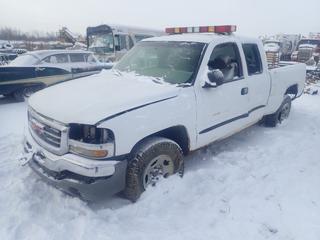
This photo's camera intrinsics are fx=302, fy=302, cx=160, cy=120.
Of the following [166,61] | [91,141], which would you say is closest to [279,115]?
[166,61]

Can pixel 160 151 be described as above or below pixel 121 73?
below

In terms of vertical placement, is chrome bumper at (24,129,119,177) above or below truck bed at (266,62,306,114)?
below

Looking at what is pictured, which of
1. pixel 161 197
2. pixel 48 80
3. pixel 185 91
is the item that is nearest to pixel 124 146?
pixel 161 197

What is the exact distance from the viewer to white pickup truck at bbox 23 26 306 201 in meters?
2.94

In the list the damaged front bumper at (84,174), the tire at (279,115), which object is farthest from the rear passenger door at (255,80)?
the damaged front bumper at (84,174)

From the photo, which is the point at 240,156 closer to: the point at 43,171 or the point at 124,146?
the point at 124,146

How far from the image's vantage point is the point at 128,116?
9.87 feet

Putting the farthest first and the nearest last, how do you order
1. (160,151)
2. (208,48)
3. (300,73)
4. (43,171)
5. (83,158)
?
(300,73)
(208,48)
(160,151)
(43,171)
(83,158)

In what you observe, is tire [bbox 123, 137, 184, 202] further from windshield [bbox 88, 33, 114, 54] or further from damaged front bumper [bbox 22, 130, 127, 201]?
windshield [bbox 88, 33, 114, 54]

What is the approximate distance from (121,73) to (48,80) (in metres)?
5.38

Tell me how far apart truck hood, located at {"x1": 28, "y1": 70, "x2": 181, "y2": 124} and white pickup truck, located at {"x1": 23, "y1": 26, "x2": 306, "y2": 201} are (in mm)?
11

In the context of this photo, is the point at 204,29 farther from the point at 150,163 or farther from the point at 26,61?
the point at 26,61

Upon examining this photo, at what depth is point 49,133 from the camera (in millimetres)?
3164

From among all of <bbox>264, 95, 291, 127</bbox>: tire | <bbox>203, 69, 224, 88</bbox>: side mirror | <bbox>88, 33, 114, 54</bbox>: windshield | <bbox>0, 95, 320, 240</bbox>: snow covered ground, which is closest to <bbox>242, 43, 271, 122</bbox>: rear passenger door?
<bbox>0, 95, 320, 240</bbox>: snow covered ground
